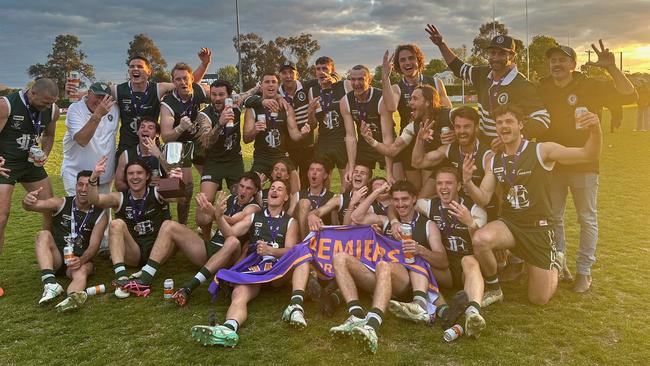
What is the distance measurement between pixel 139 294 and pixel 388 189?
301 cm

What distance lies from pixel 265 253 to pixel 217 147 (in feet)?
8.17

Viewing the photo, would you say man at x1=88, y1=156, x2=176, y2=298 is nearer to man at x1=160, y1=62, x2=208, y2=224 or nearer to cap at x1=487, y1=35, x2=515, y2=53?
man at x1=160, y1=62, x2=208, y2=224

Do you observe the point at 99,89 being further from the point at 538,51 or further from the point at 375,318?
the point at 538,51

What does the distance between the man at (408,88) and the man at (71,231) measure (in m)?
3.90

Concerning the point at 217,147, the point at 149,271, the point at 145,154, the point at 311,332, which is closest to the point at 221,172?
the point at 217,147

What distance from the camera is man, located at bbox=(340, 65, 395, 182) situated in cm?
655

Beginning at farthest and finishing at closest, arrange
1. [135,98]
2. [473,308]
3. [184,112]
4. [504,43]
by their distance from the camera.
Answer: [184,112], [135,98], [504,43], [473,308]

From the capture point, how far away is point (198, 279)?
5211 mm

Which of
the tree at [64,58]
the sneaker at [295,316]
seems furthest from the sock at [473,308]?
the tree at [64,58]

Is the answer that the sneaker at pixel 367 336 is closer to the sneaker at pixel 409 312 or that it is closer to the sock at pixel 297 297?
the sneaker at pixel 409 312

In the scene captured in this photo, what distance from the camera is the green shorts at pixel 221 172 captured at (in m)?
7.11

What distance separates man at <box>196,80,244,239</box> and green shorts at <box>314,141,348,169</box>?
4.15 feet

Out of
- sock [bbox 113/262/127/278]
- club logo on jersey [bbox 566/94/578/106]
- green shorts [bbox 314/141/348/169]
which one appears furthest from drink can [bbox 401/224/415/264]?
sock [bbox 113/262/127/278]

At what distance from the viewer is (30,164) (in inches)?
245
